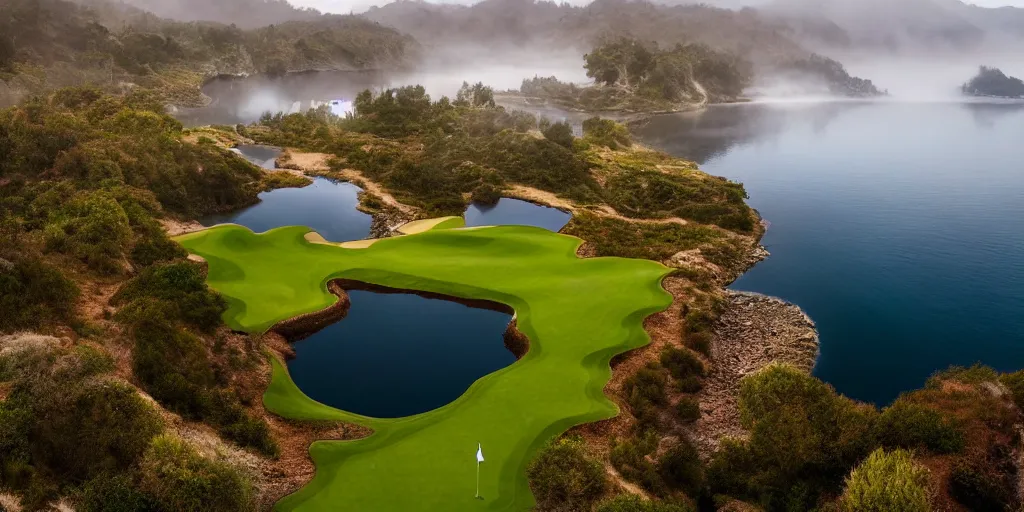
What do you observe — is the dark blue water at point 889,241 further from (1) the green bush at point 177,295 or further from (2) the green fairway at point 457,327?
(1) the green bush at point 177,295

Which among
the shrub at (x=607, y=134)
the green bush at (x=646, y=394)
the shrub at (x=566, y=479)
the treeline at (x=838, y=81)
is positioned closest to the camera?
the shrub at (x=566, y=479)

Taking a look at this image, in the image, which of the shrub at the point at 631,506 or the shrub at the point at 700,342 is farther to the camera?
the shrub at the point at 700,342

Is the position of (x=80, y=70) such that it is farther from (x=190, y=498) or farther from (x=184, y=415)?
(x=190, y=498)

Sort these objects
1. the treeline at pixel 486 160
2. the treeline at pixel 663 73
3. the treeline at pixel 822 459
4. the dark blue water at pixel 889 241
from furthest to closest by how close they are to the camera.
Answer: the treeline at pixel 663 73, the treeline at pixel 486 160, the dark blue water at pixel 889 241, the treeline at pixel 822 459

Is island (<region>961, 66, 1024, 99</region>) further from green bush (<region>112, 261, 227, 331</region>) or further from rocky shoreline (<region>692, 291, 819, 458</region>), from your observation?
green bush (<region>112, 261, 227, 331</region>)

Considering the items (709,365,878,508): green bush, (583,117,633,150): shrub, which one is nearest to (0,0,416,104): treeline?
(583,117,633,150): shrub

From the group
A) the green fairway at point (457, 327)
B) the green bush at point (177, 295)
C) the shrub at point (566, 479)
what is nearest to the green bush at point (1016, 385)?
the green fairway at point (457, 327)
